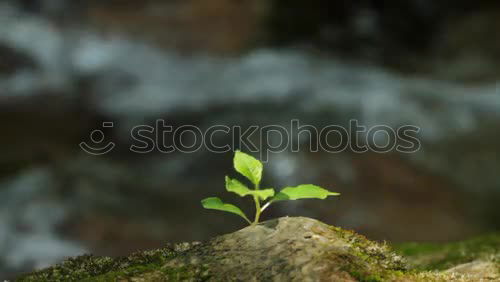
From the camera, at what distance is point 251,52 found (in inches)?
758

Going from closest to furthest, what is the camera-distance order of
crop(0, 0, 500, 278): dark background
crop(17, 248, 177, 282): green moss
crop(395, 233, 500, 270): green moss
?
crop(17, 248, 177, 282): green moss → crop(395, 233, 500, 270): green moss → crop(0, 0, 500, 278): dark background

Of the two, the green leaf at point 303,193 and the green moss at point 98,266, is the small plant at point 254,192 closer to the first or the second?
the green leaf at point 303,193

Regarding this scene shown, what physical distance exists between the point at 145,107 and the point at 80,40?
13.4 feet

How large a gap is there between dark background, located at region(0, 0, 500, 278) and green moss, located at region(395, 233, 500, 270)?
194 inches

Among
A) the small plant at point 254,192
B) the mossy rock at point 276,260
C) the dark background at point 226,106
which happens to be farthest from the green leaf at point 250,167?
the dark background at point 226,106

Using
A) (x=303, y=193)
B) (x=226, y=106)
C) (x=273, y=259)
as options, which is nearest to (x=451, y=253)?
(x=303, y=193)

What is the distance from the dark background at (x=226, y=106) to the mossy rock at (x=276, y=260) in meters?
8.51

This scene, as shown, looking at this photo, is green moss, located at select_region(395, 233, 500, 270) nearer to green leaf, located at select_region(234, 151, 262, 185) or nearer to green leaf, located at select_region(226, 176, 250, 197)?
green leaf, located at select_region(234, 151, 262, 185)

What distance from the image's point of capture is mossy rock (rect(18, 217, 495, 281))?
232 centimetres

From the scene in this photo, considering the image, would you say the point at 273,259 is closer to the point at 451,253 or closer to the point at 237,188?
the point at 237,188

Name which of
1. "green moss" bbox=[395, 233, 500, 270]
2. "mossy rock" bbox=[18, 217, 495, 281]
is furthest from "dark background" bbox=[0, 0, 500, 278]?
"mossy rock" bbox=[18, 217, 495, 281]

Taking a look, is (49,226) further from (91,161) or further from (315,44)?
(315,44)

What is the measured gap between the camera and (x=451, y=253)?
5.73m

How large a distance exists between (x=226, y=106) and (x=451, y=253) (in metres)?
11.2
